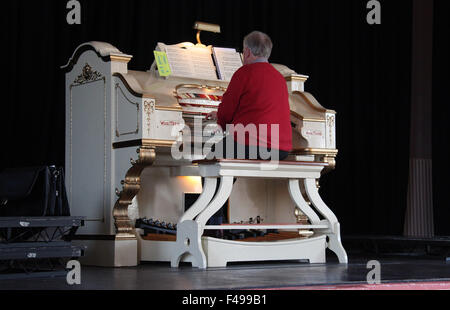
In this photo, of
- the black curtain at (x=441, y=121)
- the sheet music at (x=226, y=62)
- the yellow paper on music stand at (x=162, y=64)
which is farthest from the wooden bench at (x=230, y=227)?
the black curtain at (x=441, y=121)

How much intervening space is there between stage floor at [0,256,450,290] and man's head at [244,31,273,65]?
3.92ft

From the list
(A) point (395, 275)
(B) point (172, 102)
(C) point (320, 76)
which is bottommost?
(A) point (395, 275)

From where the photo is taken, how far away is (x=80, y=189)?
4.87m

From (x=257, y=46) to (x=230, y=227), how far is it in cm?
105

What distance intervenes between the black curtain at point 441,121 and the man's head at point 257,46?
2.84 metres

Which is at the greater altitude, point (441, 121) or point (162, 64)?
point (162, 64)

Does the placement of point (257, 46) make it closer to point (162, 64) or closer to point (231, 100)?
point (231, 100)

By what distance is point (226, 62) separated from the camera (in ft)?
17.1

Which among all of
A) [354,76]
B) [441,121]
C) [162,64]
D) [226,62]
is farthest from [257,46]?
[441,121]

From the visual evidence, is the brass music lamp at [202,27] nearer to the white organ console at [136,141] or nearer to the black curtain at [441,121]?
the white organ console at [136,141]
